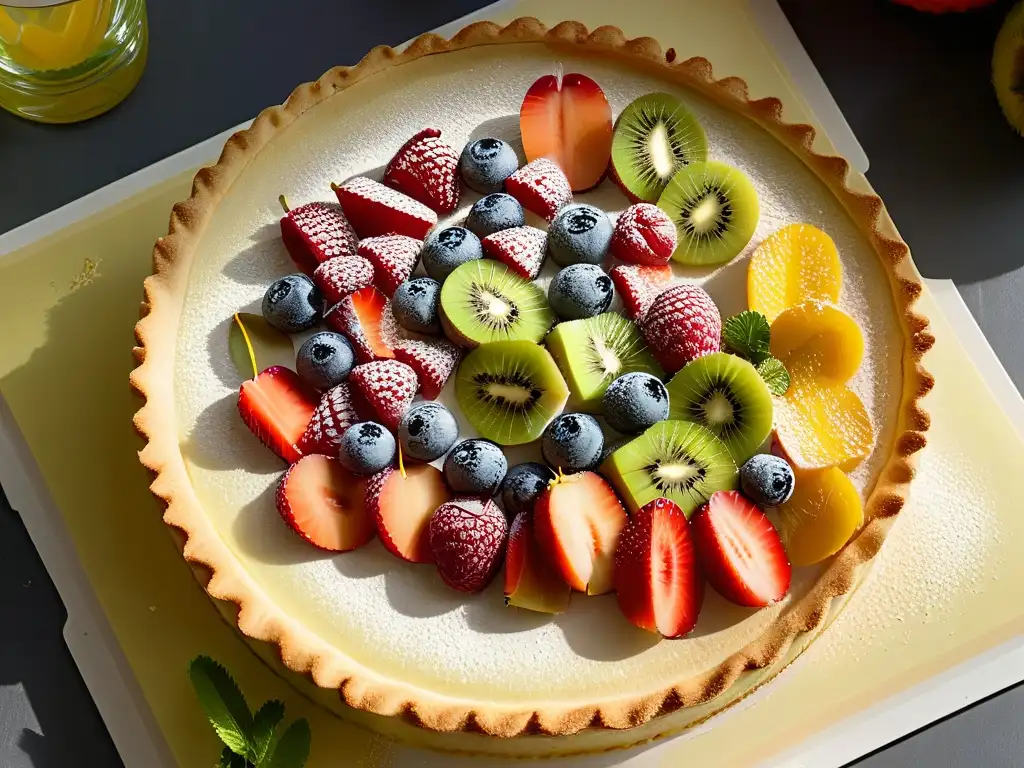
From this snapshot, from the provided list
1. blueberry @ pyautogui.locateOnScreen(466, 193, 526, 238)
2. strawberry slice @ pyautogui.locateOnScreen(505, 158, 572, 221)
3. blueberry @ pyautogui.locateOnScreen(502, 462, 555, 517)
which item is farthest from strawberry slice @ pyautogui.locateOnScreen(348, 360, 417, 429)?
strawberry slice @ pyautogui.locateOnScreen(505, 158, 572, 221)

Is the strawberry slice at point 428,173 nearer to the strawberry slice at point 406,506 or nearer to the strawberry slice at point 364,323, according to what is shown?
the strawberry slice at point 364,323

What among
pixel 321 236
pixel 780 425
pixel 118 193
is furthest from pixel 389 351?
pixel 118 193

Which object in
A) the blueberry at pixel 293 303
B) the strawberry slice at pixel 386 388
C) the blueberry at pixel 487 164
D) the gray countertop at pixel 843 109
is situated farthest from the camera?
the gray countertop at pixel 843 109

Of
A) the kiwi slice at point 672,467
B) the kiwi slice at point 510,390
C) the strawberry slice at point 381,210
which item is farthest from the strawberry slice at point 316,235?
the kiwi slice at point 672,467

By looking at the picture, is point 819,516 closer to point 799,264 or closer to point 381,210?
point 799,264

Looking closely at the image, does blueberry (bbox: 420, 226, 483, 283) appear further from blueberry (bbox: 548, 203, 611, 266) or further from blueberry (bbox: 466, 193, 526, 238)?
blueberry (bbox: 548, 203, 611, 266)

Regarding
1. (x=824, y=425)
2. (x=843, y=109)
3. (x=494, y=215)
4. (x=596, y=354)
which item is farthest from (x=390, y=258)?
(x=843, y=109)

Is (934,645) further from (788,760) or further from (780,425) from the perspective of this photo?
(780,425)
